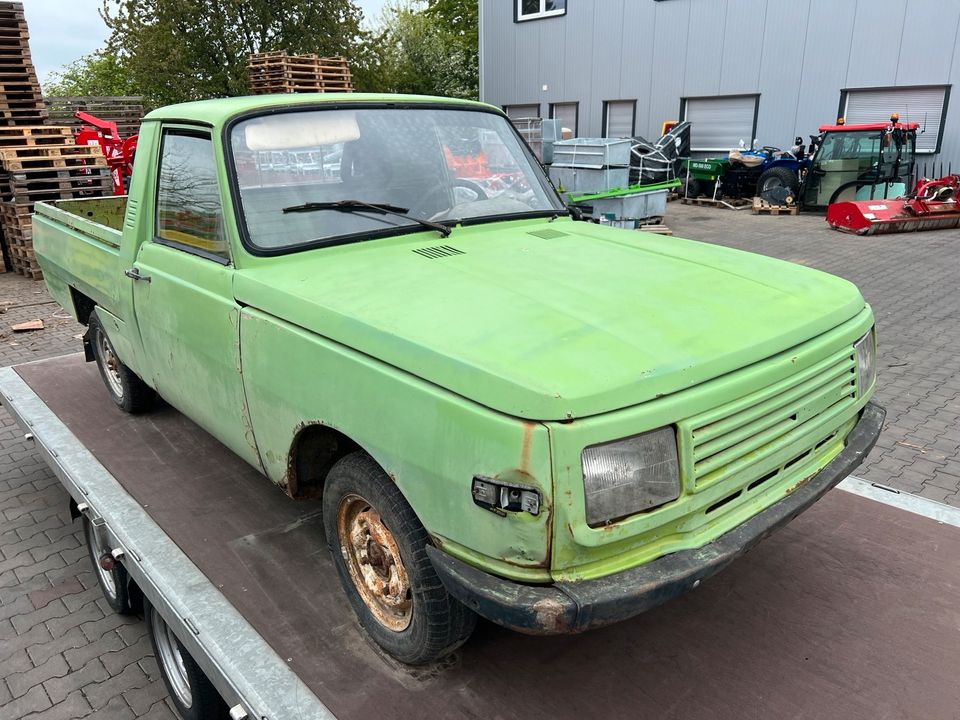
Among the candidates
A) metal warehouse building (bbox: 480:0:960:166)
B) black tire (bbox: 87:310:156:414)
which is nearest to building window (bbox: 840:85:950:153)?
metal warehouse building (bbox: 480:0:960:166)

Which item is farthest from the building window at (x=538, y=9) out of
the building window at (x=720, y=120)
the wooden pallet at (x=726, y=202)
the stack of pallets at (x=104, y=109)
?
the stack of pallets at (x=104, y=109)

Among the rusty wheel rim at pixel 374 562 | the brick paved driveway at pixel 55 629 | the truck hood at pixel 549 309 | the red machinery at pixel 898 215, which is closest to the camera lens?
the truck hood at pixel 549 309

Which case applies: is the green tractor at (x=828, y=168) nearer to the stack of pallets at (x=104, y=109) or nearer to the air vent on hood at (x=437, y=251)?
the stack of pallets at (x=104, y=109)

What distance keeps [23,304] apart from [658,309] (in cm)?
970

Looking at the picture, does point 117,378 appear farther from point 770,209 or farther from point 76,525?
point 770,209

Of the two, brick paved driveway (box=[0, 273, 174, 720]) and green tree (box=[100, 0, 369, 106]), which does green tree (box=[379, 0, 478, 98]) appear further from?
brick paved driveway (box=[0, 273, 174, 720])

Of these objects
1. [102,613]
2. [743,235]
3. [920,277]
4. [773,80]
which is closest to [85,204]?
[102,613]

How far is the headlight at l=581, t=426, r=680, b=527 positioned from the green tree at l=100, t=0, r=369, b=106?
2545cm

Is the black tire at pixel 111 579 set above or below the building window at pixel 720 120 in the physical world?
below

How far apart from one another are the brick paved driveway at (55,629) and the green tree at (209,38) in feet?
74.9

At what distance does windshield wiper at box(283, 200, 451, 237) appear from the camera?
9.92 ft

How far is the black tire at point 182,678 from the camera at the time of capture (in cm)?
256

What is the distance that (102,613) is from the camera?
3.47 meters

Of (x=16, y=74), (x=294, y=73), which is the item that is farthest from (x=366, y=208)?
(x=294, y=73)
